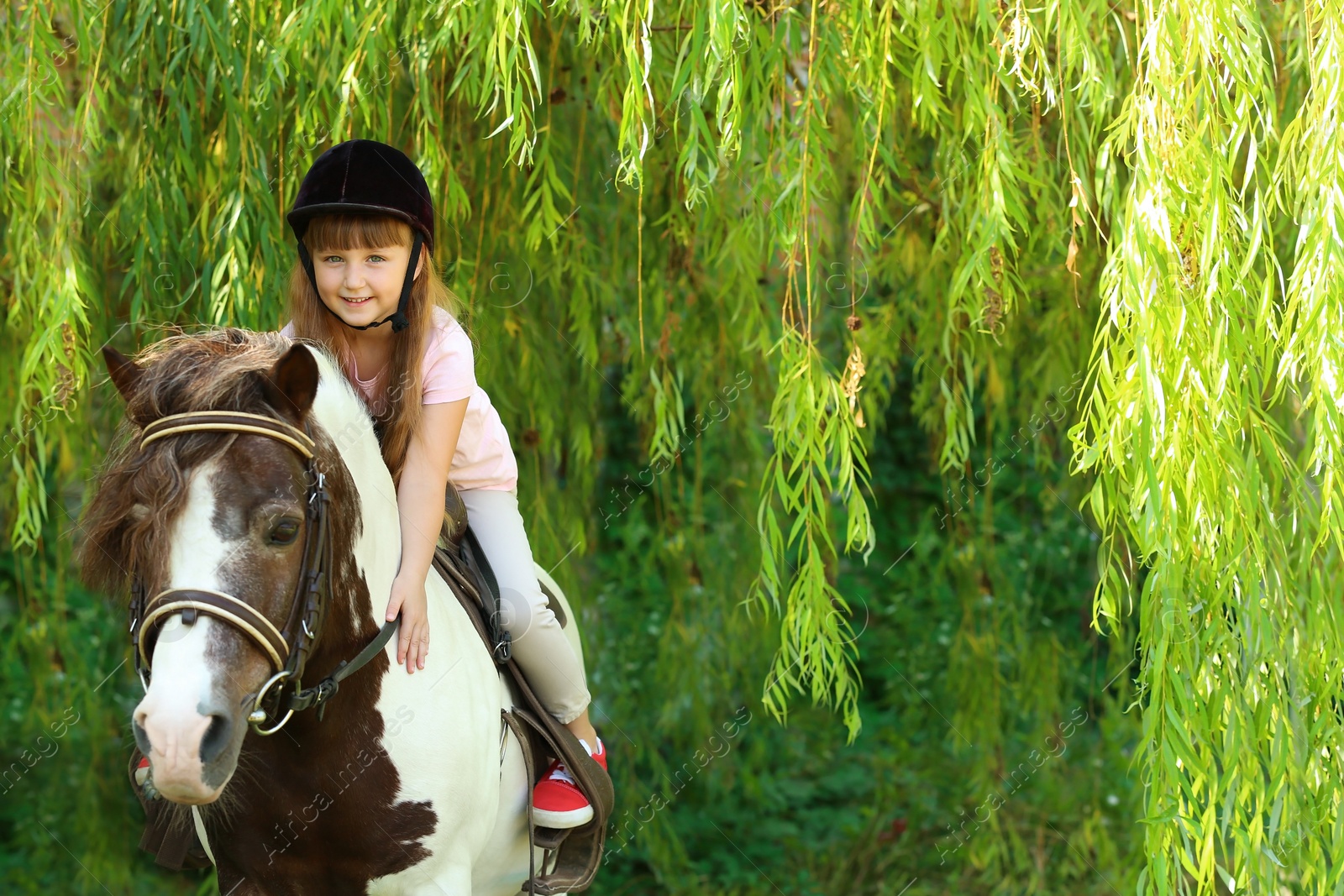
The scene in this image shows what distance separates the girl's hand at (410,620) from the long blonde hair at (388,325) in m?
0.21

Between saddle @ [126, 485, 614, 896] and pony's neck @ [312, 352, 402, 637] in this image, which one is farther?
saddle @ [126, 485, 614, 896]

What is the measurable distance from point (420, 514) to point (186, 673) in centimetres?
54

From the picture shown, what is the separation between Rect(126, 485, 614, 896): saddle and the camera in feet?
7.13

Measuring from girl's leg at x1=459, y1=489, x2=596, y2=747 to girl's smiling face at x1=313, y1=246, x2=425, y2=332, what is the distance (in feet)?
1.59

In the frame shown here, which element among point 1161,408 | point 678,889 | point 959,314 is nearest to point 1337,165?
point 1161,408

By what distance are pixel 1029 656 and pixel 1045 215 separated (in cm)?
199

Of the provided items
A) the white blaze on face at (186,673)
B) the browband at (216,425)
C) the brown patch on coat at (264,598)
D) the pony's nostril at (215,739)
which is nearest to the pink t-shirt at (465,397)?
the brown patch on coat at (264,598)

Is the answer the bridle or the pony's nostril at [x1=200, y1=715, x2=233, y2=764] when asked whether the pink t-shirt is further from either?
the pony's nostril at [x1=200, y1=715, x2=233, y2=764]

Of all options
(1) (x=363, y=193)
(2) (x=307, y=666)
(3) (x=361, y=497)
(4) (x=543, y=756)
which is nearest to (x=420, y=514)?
(3) (x=361, y=497)

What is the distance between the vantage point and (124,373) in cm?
169

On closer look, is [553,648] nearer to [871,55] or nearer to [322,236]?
[322,236]

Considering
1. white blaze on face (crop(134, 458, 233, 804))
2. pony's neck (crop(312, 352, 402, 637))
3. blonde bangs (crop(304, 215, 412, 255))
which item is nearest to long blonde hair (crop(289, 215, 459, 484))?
blonde bangs (crop(304, 215, 412, 255))

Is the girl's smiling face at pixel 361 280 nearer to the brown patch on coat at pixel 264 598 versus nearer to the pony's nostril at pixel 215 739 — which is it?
the brown patch on coat at pixel 264 598

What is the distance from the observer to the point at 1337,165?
6.39 feet
